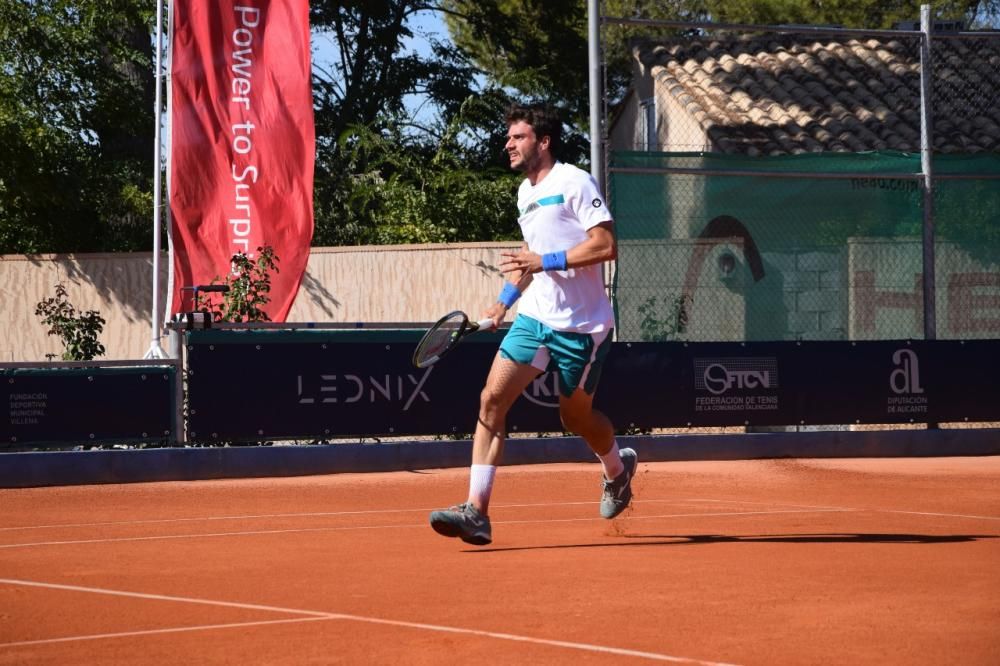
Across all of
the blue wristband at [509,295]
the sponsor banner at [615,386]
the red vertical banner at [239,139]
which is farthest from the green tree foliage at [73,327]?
the blue wristband at [509,295]

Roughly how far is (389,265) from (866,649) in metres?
14.6

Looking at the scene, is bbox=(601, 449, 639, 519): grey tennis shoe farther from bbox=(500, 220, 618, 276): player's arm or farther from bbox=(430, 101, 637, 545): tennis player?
bbox=(500, 220, 618, 276): player's arm

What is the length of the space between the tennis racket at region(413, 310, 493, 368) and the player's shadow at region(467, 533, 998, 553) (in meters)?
1.19

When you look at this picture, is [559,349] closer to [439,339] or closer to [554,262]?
[554,262]

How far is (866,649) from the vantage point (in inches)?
197

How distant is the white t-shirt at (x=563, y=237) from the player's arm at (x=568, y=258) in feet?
0.52

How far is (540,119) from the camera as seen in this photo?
7777 mm

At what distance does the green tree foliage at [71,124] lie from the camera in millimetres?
21938

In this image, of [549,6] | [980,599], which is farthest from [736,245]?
[549,6]

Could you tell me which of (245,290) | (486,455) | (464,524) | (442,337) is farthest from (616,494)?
(245,290)

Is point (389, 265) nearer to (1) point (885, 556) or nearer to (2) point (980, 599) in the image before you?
(1) point (885, 556)

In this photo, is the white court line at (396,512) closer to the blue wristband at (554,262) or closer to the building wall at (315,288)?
the blue wristband at (554,262)

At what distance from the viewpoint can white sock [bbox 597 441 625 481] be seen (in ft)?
27.1

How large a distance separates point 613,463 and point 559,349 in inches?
34.2
